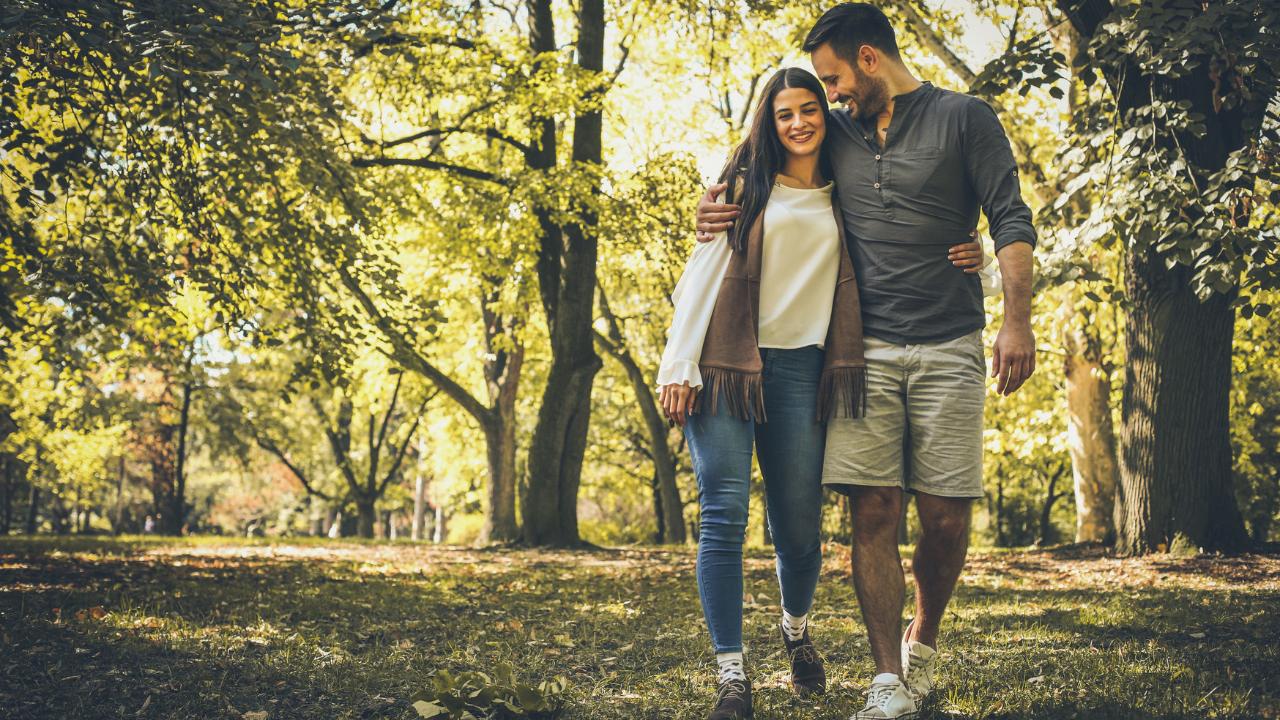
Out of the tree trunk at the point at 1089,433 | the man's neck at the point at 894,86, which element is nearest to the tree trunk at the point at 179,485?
the tree trunk at the point at 1089,433

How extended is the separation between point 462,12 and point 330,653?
31.4 ft

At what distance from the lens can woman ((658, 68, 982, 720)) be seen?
11.0 feet

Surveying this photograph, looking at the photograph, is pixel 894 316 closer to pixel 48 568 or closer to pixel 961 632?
pixel 961 632

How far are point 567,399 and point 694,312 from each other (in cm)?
934

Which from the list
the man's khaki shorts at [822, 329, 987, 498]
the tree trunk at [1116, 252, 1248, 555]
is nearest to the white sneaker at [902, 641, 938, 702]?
the man's khaki shorts at [822, 329, 987, 498]

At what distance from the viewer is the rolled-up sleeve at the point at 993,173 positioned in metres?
3.26

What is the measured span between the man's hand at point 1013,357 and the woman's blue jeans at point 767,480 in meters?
0.62

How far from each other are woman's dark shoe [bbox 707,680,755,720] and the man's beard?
209 cm

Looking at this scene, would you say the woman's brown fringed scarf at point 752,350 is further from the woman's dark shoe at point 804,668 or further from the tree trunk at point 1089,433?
the tree trunk at point 1089,433

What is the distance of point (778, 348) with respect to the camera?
3.46m

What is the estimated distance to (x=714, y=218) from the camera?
3486mm

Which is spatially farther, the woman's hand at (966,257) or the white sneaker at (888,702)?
the woman's hand at (966,257)

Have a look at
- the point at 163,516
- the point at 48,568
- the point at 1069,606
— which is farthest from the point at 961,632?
the point at 163,516

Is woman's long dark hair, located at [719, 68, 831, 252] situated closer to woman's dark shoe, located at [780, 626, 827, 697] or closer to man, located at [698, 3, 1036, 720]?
man, located at [698, 3, 1036, 720]
